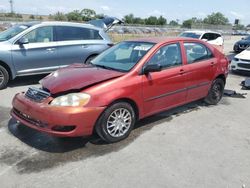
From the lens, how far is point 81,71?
4.91 metres

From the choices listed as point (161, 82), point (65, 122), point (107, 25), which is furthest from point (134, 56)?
point (107, 25)

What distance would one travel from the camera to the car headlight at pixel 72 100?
4.18m

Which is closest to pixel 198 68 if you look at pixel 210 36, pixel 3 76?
pixel 3 76

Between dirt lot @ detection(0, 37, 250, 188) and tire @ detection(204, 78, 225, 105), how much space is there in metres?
0.92

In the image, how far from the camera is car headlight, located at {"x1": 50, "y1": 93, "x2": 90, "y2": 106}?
4180mm

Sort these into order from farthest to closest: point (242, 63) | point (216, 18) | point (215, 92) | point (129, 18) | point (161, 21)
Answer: point (216, 18) → point (161, 21) → point (129, 18) → point (242, 63) → point (215, 92)

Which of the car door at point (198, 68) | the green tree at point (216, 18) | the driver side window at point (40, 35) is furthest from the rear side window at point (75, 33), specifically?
Result: the green tree at point (216, 18)

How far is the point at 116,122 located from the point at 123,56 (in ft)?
4.51

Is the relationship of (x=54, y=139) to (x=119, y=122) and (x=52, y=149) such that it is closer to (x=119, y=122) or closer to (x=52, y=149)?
(x=52, y=149)

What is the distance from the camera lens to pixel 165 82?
5.18m

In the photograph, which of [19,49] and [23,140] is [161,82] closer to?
[23,140]

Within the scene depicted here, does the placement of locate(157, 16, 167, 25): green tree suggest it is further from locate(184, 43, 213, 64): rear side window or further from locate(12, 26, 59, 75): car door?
locate(184, 43, 213, 64): rear side window

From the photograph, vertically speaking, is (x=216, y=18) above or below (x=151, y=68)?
above

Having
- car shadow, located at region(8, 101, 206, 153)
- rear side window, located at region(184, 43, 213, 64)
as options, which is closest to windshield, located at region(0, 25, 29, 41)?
car shadow, located at region(8, 101, 206, 153)
